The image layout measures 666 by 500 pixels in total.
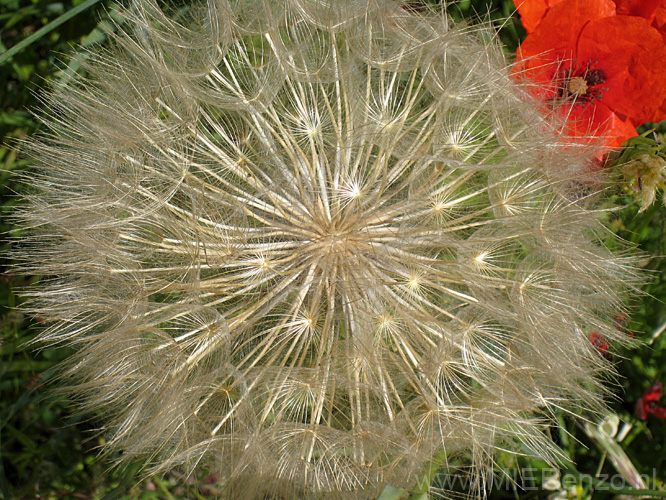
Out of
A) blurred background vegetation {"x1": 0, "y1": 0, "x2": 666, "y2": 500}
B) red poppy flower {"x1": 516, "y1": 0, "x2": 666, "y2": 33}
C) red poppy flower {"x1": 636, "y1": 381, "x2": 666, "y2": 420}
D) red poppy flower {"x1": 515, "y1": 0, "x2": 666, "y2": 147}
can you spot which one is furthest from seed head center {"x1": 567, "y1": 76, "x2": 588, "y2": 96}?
red poppy flower {"x1": 636, "y1": 381, "x2": 666, "y2": 420}

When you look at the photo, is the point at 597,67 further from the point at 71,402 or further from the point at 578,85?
the point at 71,402

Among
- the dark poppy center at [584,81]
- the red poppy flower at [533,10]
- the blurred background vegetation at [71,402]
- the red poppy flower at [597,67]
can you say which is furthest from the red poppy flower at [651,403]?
the red poppy flower at [533,10]

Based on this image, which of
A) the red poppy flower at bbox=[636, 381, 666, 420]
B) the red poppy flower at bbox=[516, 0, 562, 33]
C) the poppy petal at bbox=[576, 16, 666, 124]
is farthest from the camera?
the red poppy flower at bbox=[636, 381, 666, 420]

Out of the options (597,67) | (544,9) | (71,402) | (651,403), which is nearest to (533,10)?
(544,9)

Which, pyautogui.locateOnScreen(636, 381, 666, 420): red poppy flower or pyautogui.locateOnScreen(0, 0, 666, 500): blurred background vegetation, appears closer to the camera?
pyautogui.locateOnScreen(0, 0, 666, 500): blurred background vegetation

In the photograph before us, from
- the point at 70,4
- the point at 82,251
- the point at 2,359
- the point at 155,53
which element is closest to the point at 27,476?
the point at 2,359

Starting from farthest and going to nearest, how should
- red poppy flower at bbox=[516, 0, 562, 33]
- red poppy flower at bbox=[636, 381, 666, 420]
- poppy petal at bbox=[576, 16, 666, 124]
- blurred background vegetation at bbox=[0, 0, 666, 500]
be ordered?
red poppy flower at bbox=[636, 381, 666, 420] < blurred background vegetation at bbox=[0, 0, 666, 500] < red poppy flower at bbox=[516, 0, 562, 33] < poppy petal at bbox=[576, 16, 666, 124]

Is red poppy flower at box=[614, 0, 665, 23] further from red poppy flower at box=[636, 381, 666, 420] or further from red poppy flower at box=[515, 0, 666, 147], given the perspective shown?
red poppy flower at box=[636, 381, 666, 420]

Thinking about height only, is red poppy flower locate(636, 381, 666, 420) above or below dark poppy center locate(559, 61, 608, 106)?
below
